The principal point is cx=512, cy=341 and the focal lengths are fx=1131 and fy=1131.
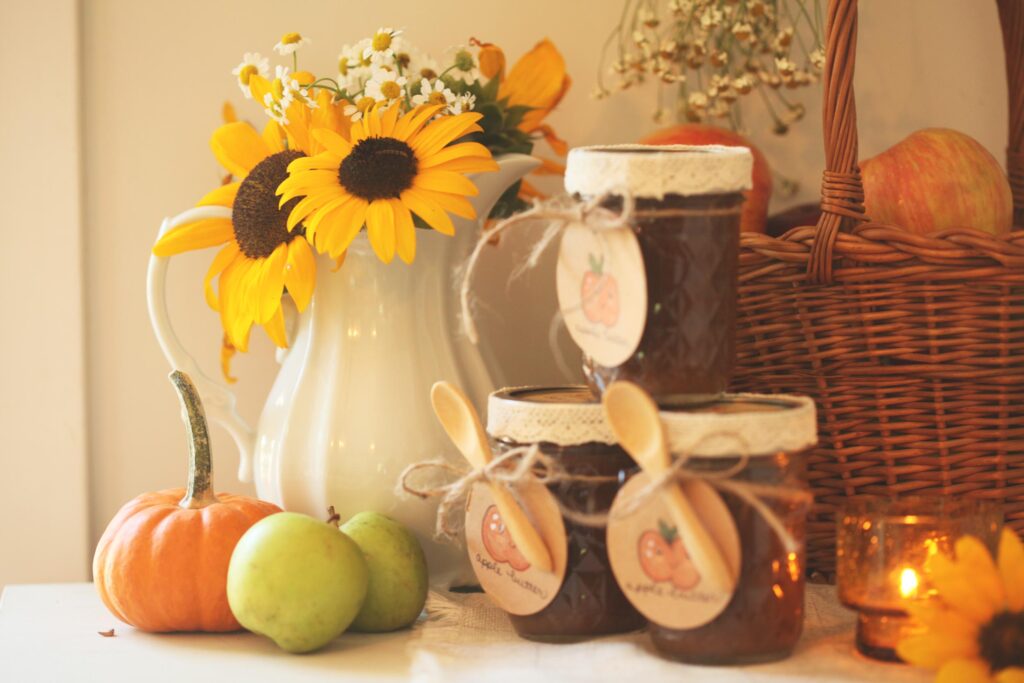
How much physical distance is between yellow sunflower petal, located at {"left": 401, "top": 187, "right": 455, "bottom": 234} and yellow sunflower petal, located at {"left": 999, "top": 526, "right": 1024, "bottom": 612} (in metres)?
0.42

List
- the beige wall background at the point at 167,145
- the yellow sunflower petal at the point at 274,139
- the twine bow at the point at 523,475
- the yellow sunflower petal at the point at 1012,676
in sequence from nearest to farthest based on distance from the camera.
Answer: the yellow sunflower petal at the point at 1012,676 < the twine bow at the point at 523,475 < the yellow sunflower petal at the point at 274,139 < the beige wall background at the point at 167,145

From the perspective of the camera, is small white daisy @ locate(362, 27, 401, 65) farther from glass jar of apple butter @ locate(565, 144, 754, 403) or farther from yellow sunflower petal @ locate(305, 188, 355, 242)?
glass jar of apple butter @ locate(565, 144, 754, 403)

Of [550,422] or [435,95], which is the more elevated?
[435,95]

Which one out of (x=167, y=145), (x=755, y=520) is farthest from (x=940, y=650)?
(x=167, y=145)

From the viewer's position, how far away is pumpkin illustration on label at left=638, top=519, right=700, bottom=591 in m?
0.68

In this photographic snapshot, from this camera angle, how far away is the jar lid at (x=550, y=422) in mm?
732

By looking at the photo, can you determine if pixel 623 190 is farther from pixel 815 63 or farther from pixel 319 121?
pixel 815 63

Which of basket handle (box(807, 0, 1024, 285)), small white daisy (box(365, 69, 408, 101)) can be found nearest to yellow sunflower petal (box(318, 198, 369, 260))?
small white daisy (box(365, 69, 408, 101))

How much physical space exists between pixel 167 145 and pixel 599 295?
0.55m

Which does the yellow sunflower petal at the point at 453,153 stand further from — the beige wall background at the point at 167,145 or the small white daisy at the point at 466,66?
the beige wall background at the point at 167,145

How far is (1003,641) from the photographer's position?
Result: 2.11ft

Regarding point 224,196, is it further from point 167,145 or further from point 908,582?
point 908,582

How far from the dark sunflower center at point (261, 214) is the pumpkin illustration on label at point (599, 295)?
0.84 feet

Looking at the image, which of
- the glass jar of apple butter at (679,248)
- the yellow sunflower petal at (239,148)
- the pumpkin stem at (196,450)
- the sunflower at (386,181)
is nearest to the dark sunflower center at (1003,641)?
the glass jar of apple butter at (679,248)
